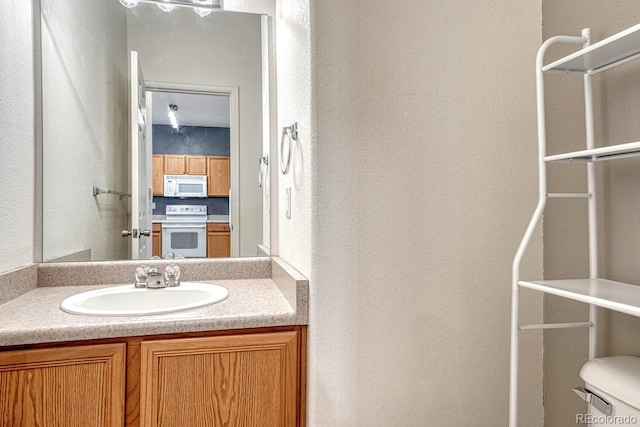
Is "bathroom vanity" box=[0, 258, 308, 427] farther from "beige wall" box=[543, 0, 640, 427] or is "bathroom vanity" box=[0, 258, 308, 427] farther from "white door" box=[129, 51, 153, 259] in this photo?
"beige wall" box=[543, 0, 640, 427]

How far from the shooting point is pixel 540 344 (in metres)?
1.37

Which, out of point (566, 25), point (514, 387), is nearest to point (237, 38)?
point (566, 25)

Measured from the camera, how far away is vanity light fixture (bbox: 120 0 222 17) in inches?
67.1

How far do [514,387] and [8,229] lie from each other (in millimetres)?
1742

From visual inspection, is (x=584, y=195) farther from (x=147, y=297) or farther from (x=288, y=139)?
(x=147, y=297)

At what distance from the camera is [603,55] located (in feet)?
3.38

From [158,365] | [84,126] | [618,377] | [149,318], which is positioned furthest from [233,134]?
[618,377]

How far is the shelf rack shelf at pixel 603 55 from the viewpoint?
0.90 meters

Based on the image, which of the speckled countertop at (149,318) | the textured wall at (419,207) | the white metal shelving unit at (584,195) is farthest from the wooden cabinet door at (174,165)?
the white metal shelving unit at (584,195)

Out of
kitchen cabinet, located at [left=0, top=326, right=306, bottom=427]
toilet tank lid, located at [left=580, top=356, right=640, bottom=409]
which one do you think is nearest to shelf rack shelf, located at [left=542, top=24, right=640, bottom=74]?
toilet tank lid, located at [left=580, top=356, right=640, bottom=409]

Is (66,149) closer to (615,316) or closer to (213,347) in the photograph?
(213,347)

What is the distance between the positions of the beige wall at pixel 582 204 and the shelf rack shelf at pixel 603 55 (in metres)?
0.07

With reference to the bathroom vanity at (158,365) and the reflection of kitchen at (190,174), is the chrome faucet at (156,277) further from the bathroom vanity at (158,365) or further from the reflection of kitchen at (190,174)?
the bathroom vanity at (158,365)

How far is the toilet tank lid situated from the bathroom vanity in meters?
0.80
